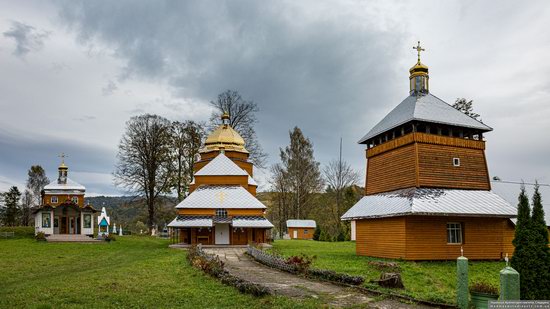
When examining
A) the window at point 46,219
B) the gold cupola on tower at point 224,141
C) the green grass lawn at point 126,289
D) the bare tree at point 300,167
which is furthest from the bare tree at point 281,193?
the green grass lawn at point 126,289

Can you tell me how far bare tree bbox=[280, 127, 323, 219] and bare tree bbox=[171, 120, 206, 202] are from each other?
9.98 metres

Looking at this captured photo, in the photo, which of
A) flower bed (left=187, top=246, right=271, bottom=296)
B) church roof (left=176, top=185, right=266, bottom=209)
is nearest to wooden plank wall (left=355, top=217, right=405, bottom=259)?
church roof (left=176, top=185, right=266, bottom=209)

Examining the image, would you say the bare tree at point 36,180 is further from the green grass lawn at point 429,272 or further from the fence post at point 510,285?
the fence post at point 510,285

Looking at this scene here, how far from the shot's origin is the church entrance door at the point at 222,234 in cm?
3306

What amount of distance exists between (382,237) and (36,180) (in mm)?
60281

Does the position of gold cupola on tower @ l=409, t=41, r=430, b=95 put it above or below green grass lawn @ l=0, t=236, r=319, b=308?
above

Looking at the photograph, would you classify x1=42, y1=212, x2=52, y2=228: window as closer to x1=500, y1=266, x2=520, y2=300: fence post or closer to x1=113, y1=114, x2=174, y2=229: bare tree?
x1=113, y1=114, x2=174, y2=229: bare tree

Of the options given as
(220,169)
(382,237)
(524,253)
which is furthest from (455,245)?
(220,169)

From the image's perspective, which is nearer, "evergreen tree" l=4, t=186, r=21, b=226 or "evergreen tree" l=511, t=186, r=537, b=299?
"evergreen tree" l=511, t=186, r=537, b=299

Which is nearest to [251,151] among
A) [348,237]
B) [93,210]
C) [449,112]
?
[348,237]

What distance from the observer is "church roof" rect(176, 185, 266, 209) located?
32.9 metres

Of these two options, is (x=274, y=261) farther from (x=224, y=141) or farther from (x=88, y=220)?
(x=88, y=220)

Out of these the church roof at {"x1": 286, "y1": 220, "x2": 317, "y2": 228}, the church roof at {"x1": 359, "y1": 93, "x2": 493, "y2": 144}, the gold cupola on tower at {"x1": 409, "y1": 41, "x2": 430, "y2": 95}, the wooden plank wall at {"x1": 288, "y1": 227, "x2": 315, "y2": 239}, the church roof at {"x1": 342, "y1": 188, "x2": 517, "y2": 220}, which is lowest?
the wooden plank wall at {"x1": 288, "y1": 227, "x2": 315, "y2": 239}

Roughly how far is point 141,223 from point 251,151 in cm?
2637
